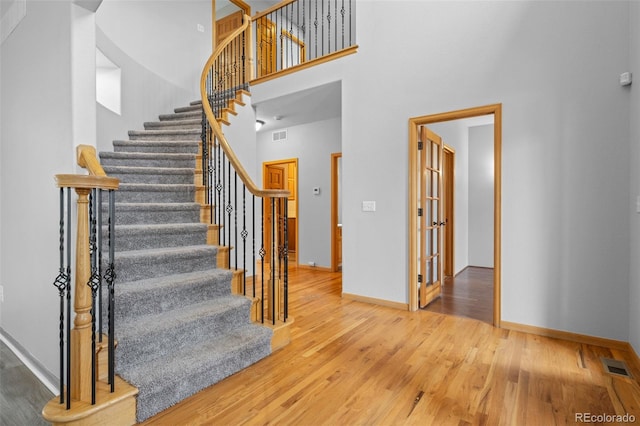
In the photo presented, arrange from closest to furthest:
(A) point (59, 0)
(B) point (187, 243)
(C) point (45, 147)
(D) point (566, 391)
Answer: (D) point (566, 391), (A) point (59, 0), (C) point (45, 147), (B) point (187, 243)

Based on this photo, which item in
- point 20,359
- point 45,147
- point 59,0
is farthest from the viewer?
point 20,359

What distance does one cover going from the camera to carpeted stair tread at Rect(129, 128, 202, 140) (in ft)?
14.0

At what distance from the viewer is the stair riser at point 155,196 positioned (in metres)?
3.17

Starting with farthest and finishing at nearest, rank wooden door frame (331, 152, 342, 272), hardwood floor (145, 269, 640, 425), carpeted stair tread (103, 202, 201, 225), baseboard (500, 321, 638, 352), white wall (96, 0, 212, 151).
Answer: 1. wooden door frame (331, 152, 342, 272)
2. white wall (96, 0, 212, 151)
3. carpeted stair tread (103, 202, 201, 225)
4. baseboard (500, 321, 638, 352)
5. hardwood floor (145, 269, 640, 425)

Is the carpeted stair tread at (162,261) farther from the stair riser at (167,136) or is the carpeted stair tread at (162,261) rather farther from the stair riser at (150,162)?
the stair riser at (167,136)

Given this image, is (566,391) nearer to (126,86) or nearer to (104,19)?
(126,86)

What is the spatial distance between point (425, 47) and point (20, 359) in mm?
4682

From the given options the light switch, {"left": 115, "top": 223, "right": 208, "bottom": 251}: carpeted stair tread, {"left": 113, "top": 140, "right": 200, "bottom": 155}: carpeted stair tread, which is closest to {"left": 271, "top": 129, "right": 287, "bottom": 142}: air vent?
{"left": 113, "top": 140, "right": 200, "bottom": 155}: carpeted stair tread

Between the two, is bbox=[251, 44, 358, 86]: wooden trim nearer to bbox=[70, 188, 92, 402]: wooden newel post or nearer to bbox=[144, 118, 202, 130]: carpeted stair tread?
bbox=[144, 118, 202, 130]: carpeted stair tread

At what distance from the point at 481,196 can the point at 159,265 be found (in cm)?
574

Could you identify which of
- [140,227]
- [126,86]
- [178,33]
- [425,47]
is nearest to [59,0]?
[140,227]

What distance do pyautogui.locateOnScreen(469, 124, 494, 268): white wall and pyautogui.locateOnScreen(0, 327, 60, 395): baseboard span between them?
6.29m

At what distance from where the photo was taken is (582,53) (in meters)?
2.74

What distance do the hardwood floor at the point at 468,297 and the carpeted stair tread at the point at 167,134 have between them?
3.53 meters
